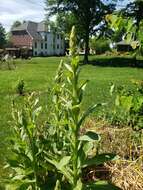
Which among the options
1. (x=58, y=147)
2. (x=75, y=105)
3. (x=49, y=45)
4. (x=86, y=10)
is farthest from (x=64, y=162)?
(x=49, y=45)

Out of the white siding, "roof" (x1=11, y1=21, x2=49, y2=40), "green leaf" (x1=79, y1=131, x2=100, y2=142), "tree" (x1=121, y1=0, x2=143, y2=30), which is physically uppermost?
"tree" (x1=121, y1=0, x2=143, y2=30)

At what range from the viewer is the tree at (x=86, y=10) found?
6656 cm

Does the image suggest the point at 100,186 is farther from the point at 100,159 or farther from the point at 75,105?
the point at 75,105

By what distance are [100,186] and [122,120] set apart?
17.8 ft

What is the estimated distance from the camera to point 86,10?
6662cm

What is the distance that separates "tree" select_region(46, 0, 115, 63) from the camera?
66.6 metres

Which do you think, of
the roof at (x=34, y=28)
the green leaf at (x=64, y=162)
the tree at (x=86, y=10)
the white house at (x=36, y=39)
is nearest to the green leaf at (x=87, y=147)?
the green leaf at (x=64, y=162)

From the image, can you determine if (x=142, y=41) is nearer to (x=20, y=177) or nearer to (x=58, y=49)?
(x=20, y=177)

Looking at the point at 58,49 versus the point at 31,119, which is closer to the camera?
the point at 31,119

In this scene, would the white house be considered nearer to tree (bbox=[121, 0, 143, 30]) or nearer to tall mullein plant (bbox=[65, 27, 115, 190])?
tree (bbox=[121, 0, 143, 30])

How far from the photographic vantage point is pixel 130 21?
566cm

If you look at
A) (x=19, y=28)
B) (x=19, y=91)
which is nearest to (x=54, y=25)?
(x=19, y=91)

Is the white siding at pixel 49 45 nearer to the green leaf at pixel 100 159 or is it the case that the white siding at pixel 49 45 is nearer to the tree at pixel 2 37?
the tree at pixel 2 37

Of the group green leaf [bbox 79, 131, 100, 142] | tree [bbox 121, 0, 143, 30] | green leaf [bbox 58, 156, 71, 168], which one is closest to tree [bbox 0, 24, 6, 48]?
tree [bbox 121, 0, 143, 30]
